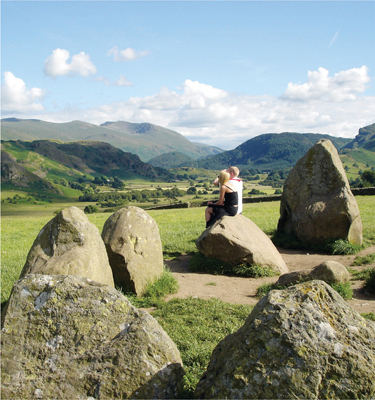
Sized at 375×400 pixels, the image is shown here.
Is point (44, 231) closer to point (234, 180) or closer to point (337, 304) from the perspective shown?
point (337, 304)

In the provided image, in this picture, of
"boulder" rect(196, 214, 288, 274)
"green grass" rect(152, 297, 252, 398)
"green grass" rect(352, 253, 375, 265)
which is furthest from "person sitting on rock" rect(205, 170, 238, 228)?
"green grass" rect(152, 297, 252, 398)

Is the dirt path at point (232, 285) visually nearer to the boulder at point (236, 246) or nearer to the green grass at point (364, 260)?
the green grass at point (364, 260)

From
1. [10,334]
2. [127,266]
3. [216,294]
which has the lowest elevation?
[216,294]

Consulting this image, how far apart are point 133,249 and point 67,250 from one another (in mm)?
2623

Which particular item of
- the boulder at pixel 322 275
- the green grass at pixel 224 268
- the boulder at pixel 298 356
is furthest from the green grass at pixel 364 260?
the boulder at pixel 298 356

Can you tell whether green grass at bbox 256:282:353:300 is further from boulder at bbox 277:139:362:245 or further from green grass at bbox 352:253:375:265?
boulder at bbox 277:139:362:245

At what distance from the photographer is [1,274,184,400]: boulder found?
13.2 ft

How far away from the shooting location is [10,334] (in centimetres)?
428

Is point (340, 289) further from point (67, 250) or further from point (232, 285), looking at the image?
point (67, 250)

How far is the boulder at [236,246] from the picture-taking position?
1261 centimetres

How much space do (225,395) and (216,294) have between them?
6914mm

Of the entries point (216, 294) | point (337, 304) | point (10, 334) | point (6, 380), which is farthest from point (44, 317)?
point (216, 294)

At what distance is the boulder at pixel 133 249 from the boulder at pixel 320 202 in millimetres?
8576

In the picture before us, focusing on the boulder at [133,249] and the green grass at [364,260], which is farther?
the green grass at [364,260]
